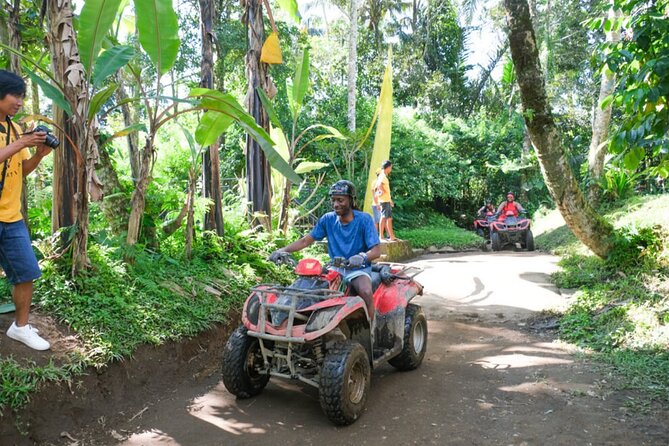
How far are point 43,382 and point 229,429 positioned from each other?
1.29 meters

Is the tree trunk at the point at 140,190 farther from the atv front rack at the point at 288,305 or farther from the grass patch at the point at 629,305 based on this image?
the grass patch at the point at 629,305

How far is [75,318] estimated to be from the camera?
406 cm

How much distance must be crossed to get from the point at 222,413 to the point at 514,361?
285 cm

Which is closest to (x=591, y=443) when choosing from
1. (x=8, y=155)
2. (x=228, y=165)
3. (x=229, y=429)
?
(x=229, y=429)

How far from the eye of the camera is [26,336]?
11.8 ft

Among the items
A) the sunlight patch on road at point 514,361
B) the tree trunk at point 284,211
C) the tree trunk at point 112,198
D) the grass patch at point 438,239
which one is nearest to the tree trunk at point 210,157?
the tree trunk at point 112,198

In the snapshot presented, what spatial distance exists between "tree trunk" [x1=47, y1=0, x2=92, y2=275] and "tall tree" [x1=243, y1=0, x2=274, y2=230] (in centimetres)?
315

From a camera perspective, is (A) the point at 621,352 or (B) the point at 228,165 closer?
(A) the point at 621,352

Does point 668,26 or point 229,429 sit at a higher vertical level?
point 668,26

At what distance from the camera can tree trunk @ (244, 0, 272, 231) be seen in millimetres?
7582

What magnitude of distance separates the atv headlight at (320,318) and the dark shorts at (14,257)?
2.00 meters

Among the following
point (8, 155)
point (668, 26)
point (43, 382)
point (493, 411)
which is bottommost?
point (493, 411)

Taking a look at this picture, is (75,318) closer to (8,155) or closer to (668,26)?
(8,155)

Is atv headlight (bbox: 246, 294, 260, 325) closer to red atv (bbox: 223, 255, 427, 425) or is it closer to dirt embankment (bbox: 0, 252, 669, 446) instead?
red atv (bbox: 223, 255, 427, 425)
